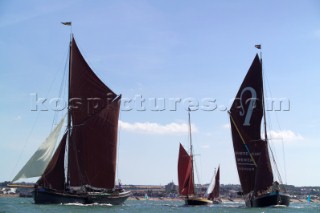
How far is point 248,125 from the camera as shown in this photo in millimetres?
73812

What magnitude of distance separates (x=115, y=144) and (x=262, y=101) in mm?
20565

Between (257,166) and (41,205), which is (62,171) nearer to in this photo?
(41,205)

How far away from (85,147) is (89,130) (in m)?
2.28

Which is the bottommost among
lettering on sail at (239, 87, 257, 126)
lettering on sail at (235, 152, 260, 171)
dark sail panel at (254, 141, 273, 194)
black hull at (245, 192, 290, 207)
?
black hull at (245, 192, 290, 207)

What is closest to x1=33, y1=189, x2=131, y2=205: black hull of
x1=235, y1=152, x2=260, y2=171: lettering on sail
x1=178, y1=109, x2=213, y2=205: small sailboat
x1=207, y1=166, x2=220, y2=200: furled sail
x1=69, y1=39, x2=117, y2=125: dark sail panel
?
x1=69, y1=39, x2=117, y2=125: dark sail panel

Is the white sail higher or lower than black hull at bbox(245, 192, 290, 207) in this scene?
higher

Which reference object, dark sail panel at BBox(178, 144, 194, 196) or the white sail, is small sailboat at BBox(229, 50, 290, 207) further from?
the white sail

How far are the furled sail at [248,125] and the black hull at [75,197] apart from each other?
17.2m

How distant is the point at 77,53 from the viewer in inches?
2872

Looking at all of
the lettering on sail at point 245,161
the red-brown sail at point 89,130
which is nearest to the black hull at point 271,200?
the lettering on sail at point 245,161

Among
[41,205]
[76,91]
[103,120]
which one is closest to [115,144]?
[103,120]

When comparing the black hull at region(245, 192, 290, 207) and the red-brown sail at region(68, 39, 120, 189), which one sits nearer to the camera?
the black hull at region(245, 192, 290, 207)

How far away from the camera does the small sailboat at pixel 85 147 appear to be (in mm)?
67688

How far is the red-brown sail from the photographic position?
233 ft
